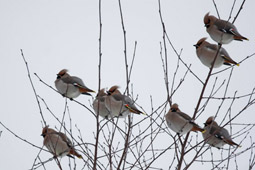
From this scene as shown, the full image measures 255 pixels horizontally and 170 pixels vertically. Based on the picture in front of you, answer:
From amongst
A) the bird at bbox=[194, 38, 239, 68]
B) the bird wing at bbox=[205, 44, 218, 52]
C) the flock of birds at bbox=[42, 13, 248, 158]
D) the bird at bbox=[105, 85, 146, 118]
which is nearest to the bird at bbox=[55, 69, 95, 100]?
the flock of birds at bbox=[42, 13, 248, 158]

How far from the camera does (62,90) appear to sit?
5938 mm

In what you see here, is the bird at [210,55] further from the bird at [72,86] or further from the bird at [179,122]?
the bird at [72,86]

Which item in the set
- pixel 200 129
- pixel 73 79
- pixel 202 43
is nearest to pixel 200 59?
pixel 202 43

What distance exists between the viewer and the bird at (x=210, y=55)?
5.91 metres

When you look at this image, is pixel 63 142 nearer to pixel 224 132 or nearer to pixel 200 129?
pixel 200 129

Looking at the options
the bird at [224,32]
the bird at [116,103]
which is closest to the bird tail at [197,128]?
the bird at [116,103]

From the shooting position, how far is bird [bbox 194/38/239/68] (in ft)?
19.4

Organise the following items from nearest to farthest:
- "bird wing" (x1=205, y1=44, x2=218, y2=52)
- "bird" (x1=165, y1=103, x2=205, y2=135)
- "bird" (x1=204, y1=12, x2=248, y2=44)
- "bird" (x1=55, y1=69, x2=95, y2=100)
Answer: "bird" (x1=165, y1=103, x2=205, y2=135)
"bird" (x1=204, y1=12, x2=248, y2=44)
"bird" (x1=55, y1=69, x2=95, y2=100)
"bird wing" (x1=205, y1=44, x2=218, y2=52)

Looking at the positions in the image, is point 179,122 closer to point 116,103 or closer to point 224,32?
point 116,103

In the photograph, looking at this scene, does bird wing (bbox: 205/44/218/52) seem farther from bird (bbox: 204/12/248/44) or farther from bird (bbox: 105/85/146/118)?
bird (bbox: 105/85/146/118)

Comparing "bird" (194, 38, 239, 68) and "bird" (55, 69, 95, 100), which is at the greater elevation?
"bird" (194, 38, 239, 68)

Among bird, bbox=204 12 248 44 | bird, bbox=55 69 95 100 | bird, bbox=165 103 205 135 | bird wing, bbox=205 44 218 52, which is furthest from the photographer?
bird wing, bbox=205 44 218 52

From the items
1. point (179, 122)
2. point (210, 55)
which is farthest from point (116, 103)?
point (210, 55)

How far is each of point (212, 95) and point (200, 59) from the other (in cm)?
219
